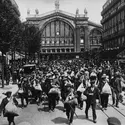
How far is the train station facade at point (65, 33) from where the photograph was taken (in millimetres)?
95500

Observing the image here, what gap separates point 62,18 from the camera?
95.4 m

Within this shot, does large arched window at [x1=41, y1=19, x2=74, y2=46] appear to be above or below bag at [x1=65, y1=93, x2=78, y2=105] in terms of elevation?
above

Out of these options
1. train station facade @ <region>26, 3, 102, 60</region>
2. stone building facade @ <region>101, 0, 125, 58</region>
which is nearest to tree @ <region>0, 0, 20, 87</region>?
stone building facade @ <region>101, 0, 125, 58</region>

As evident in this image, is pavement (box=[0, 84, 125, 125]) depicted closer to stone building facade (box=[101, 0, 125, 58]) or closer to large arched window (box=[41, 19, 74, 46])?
stone building facade (box=[101, 0, 125, 58])

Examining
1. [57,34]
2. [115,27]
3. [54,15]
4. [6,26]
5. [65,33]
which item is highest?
[54,15]

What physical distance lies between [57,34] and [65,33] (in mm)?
3329

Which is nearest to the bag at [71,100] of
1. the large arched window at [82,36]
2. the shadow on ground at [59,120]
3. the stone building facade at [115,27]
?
the shadow on ground at [59,120]

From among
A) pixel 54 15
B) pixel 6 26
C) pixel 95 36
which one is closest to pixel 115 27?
pixel 95 36

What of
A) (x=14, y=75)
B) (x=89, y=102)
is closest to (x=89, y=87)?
(x=89, y=102)

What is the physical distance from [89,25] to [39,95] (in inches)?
3391

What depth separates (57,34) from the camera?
9688 centimetres

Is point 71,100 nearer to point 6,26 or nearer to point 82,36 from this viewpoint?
point 6,26

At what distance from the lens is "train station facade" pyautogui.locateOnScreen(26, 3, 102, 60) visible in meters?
95.5

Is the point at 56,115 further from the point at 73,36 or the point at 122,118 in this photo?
the point at 73,36
